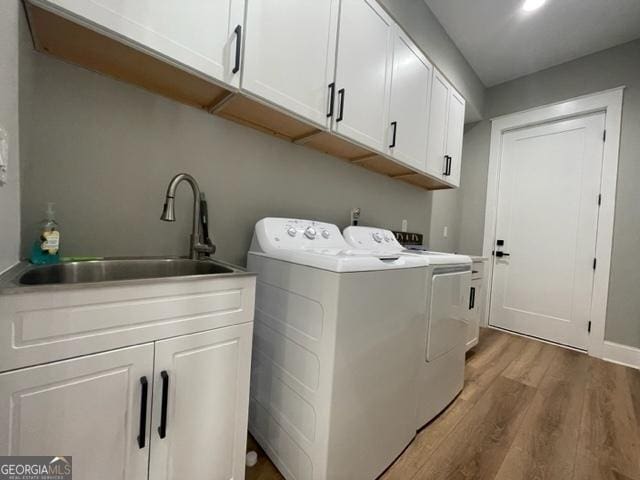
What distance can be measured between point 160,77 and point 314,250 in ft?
3.04

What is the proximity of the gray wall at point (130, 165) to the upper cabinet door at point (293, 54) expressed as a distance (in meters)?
0.34

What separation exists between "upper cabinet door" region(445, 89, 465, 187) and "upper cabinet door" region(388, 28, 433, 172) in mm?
436

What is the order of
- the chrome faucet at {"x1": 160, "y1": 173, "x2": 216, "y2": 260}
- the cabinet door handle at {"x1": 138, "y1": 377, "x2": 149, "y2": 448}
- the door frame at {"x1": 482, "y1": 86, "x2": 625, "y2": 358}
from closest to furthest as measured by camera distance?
the cabinet door handle at {"x1": 138, "y1": 377, "x2": 149, "y2": 448} < the chrome faucet at {"x1": 160, "y1": 173, "x2": 216, "y2": 260} < the door frame at {"x1": 482, "y1": 86, "x2": 625, "y2": 358}

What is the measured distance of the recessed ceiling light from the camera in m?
2.07

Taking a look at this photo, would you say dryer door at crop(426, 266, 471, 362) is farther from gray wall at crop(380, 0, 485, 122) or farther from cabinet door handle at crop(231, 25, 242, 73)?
gray wall at crop(380, 0, 485, 122)

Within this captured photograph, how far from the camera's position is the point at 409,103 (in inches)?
73.4

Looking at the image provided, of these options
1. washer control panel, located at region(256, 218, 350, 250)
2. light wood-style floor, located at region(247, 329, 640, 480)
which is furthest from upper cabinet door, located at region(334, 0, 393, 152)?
light wood-style floor, located at region(247, 329, 640, 480)

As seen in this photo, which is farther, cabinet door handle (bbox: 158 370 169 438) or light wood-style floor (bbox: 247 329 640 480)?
→ light wood-style floor (bbox: 247 329 640 480)

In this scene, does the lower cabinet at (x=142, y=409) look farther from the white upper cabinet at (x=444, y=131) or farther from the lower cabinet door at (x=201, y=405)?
the white upper cabinet at (x=444, y=131)

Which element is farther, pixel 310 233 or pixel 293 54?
pixel 310 233

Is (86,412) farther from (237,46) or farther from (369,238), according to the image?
(369,238)

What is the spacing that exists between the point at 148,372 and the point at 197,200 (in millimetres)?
643

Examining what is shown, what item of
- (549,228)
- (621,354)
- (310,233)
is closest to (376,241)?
(310,233)

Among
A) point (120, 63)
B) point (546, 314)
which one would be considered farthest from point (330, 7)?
point (546, 314)
